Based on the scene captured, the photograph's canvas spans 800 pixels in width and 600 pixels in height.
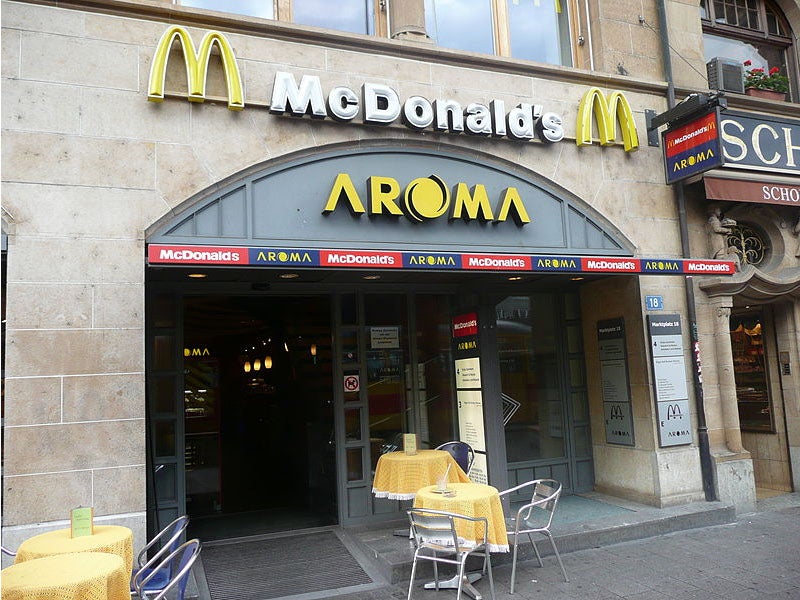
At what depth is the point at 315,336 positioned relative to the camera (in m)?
9.36

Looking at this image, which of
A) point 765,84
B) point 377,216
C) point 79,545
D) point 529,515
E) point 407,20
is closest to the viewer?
point 79,545

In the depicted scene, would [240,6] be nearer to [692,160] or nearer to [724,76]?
[692,160]

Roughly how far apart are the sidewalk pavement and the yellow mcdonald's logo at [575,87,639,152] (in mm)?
4870

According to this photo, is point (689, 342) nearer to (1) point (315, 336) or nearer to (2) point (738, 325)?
(2) point (738, 325)

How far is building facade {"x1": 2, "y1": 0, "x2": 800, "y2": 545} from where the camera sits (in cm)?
593

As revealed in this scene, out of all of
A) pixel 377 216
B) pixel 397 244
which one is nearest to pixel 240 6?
pixel 377 216

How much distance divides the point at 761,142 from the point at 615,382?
3.87 metres

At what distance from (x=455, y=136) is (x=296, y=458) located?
236 inches

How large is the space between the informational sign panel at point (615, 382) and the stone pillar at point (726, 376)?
1264 millimetres

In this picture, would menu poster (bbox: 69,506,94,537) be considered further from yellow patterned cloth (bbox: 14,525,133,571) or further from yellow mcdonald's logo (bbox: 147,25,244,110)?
yellow mcdonald's logo (bbox: 147,25,244,110)

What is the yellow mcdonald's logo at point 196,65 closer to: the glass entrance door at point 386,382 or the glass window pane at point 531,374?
the glass entrance door at point 386,382

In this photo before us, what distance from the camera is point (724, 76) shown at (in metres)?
9.34

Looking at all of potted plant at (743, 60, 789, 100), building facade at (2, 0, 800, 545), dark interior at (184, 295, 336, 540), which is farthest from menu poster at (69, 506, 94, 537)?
potted plant at (743, 60, 789, 100)

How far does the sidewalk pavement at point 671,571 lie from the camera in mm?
5684
